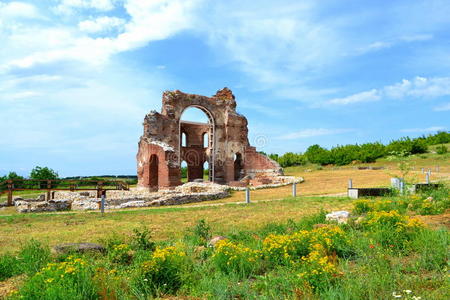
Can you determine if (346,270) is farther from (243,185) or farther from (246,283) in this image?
(243,185)

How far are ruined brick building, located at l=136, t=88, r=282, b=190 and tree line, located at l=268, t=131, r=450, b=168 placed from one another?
20.4 m

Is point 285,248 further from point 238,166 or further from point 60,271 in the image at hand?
point 238,166

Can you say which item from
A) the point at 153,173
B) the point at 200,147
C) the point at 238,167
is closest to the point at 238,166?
the point at 238,167

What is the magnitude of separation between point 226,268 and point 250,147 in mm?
29433

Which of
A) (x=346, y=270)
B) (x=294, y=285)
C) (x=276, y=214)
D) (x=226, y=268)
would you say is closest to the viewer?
(x=294, y=285)

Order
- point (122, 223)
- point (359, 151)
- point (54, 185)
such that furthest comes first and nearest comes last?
point (359, 151) → point (54, 185) → point (122, 223)

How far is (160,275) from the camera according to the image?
4.88m

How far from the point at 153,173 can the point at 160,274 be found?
25192 millimetres

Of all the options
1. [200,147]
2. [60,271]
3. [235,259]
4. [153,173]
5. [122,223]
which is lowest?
[122,223]

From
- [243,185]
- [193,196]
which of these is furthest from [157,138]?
[193,196]

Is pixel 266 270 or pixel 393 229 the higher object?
pixel 393 229

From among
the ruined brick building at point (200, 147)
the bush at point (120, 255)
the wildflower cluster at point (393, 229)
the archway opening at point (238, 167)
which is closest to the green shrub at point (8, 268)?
the bush at point (120, 255)

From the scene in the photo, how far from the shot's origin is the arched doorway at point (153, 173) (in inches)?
1146

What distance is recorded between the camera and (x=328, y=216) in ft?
29.6
